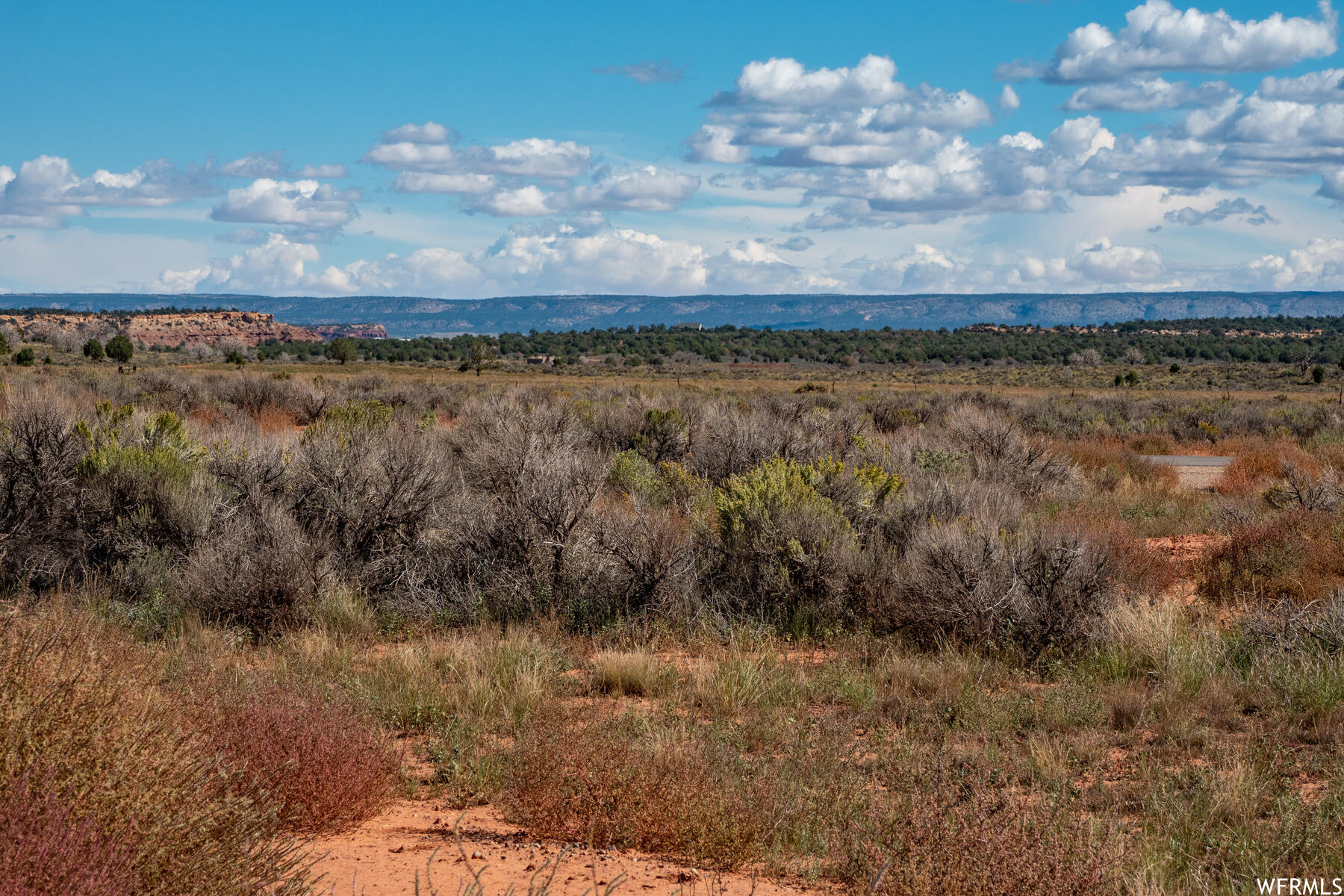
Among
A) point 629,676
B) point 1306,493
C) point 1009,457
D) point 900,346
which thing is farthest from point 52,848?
point 900,346

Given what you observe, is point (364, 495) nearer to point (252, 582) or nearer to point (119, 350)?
point (252, 582)

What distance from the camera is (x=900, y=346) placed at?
10906 centimetres

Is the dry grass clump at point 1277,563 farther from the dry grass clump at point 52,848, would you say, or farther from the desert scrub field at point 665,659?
the dry grass clump at point 52,848

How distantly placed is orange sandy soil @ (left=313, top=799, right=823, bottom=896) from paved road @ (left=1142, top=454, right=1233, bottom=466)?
20606 mm

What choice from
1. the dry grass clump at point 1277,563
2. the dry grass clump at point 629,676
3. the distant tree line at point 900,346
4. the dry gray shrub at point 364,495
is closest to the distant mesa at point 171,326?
the distant tree line at point 900,346

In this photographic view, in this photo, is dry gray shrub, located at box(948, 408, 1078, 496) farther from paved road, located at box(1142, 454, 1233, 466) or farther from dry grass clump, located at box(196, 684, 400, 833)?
dry grass clump, located at box(196, 684, 400, 833)

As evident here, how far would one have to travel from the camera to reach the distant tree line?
91.5 metres

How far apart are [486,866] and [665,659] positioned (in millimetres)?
3967

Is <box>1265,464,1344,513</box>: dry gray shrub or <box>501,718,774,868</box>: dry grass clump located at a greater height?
<box>1265,464,1344,513</box>: dry gray shrub

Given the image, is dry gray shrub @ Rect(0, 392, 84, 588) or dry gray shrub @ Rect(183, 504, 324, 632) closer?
dry gray shrub @ Rect(183, 504, 324, 632)

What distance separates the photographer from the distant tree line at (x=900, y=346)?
91.5 m

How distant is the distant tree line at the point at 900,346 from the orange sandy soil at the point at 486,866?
255 feet

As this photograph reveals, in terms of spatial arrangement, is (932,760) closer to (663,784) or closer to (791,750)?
(791,750)

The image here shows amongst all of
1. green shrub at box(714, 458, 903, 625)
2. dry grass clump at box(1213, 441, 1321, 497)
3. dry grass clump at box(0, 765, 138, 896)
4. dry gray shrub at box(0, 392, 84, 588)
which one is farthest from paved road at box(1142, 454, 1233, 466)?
dry grass clump at box(0, 765, 138, 896)
